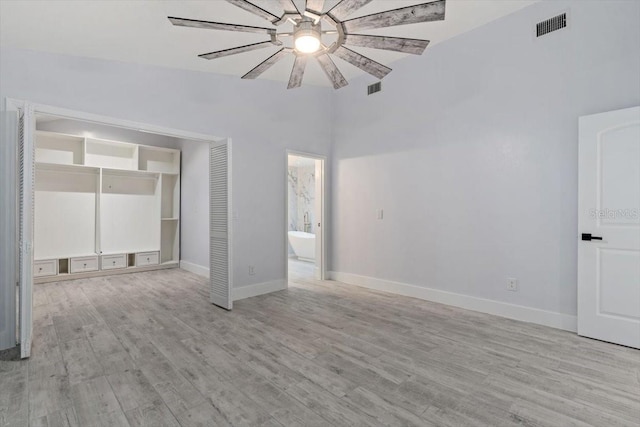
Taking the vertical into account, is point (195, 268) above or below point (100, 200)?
below

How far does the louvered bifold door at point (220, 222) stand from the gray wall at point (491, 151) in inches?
84.8

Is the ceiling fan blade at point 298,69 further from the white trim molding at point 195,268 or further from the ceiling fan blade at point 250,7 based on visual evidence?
the white trim molding at point 195,268

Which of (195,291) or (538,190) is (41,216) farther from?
(538,190)

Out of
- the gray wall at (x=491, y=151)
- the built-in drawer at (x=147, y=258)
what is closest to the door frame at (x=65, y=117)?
the gray wall at (x=491, y=151)

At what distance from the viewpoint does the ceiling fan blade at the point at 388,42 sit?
7.28ft

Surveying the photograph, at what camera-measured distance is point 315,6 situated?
6.54 feet

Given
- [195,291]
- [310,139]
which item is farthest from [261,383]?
[310,139]

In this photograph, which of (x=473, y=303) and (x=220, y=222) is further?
(x=220, y=222)

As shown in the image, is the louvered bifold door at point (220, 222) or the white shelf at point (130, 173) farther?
the white shelf at point (130, 173)

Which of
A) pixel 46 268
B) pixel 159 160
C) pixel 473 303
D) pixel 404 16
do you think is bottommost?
pixel 473 303

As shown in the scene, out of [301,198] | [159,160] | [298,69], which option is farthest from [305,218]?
[298,69]

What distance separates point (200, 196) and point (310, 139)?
7.95ft

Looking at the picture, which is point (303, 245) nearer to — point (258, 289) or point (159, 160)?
point (258, 289)

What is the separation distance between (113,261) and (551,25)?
7.24 meters
